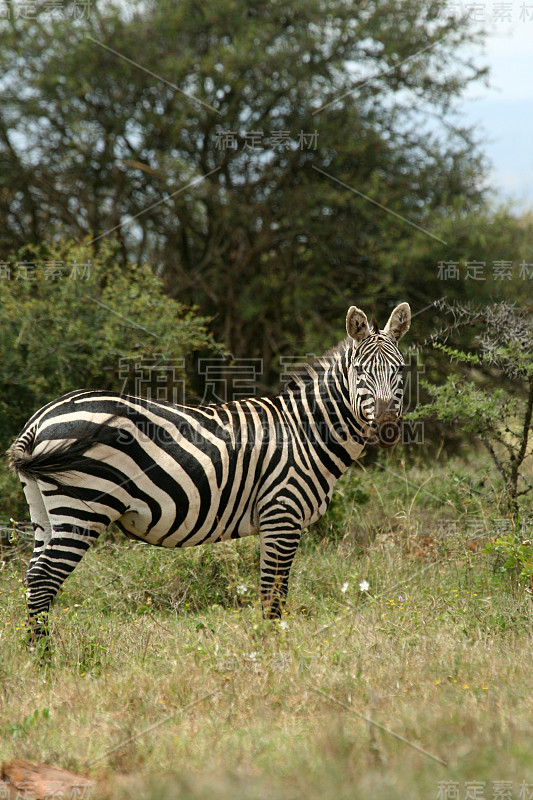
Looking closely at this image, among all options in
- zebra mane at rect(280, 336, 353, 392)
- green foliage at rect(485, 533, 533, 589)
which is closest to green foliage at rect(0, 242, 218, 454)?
zebra mane at rect(280, 336, 353, 392)

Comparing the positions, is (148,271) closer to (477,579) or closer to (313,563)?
(313,563)

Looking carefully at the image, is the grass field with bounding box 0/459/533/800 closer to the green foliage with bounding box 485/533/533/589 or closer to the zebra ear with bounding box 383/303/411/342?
the green foliage with bounding box 485/533/533/589

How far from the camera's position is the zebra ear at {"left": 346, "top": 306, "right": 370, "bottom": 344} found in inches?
197

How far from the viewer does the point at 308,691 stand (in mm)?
3727

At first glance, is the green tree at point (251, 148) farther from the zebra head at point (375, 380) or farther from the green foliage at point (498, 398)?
the zebra head at point (375, 380)

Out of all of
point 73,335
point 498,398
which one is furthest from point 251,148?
point 498,398

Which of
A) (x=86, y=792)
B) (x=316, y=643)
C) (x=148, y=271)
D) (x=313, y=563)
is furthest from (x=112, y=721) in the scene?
(x=148, y=271)

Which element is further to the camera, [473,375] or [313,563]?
[473,375]

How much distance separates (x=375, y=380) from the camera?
4.88 m

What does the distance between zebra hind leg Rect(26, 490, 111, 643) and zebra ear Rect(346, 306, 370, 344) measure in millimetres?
2042

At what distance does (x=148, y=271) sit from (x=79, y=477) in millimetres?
4265

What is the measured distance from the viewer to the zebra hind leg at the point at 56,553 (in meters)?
4.58

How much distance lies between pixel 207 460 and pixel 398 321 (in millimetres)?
1692

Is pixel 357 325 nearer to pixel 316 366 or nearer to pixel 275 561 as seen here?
pixel 316 366
